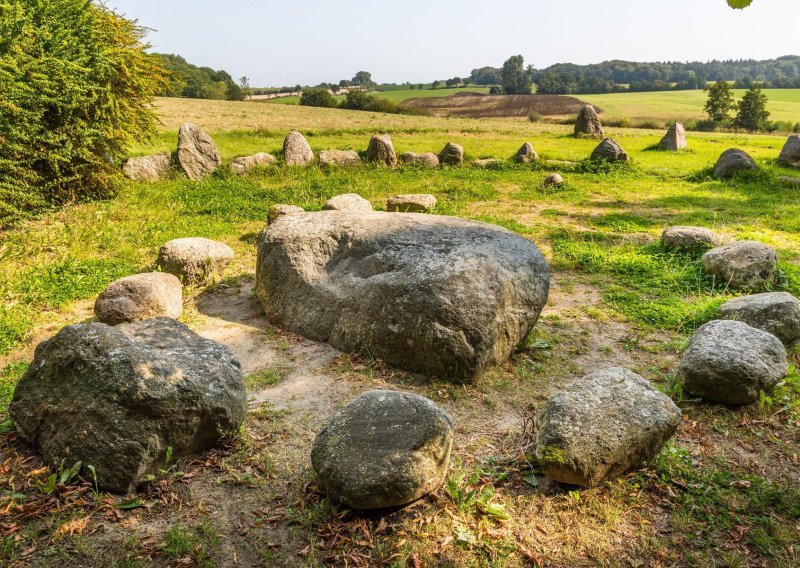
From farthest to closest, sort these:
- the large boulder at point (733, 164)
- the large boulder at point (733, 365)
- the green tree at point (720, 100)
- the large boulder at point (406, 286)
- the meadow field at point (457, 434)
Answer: the green tree at point (720, 100), the large boulder at point (733, 164), the large boulder at point (406, 286), the large boulder at point (733, 365), the meadow field at point (457, 434)

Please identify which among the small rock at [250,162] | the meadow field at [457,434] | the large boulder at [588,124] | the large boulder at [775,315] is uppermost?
the large boulder at [588,124]

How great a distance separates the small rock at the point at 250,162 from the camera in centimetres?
1761

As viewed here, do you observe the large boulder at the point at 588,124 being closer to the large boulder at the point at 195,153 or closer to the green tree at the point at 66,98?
the large boulder at the point at 195,153

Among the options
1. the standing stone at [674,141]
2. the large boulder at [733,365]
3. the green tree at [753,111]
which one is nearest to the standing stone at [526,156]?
the standing stone at [674,141]

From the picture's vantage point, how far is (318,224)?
27.2 ft

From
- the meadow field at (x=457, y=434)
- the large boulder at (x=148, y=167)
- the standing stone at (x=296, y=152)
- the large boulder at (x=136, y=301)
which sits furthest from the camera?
the standing stone at (x=296, y=152)

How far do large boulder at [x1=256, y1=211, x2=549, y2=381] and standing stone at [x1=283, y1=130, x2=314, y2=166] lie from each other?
34.6 ft

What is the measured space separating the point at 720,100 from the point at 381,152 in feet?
131

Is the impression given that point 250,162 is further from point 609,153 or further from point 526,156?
point 609,153

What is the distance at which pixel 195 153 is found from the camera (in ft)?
56.4

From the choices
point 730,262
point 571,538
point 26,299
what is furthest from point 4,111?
point 730,262

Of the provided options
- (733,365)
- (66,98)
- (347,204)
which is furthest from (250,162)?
(733,365)

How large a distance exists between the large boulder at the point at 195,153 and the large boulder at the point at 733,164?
55.1 ft

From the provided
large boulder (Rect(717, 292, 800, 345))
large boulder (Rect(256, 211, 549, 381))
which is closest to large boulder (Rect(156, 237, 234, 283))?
large boulder (Rect(256, 211, 549, 381))
